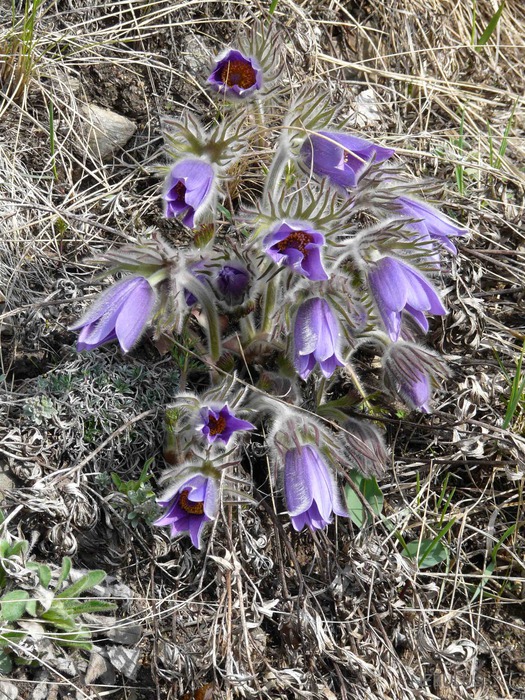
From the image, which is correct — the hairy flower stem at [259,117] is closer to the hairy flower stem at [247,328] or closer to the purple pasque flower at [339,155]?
the purple pasque flower at [339,155]

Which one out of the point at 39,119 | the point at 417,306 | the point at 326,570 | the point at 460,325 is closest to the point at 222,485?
the point at 326,570

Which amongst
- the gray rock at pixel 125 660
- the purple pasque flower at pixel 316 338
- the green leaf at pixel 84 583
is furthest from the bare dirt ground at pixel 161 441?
the purple pasque flower at pixel 316 338

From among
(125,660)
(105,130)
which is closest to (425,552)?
(125,660)

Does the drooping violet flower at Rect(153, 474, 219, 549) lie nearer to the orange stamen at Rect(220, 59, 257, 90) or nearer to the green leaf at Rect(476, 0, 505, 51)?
Result: the orange stamen at Rect(220, 59, 257, 90)

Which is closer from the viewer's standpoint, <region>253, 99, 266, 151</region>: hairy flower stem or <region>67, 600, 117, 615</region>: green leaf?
<region>67, 600, 117, 615</region>: green leaf

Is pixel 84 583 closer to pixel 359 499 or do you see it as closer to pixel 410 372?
pixel 359 499

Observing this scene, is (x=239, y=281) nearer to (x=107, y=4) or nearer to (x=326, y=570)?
(x=326, y=570)

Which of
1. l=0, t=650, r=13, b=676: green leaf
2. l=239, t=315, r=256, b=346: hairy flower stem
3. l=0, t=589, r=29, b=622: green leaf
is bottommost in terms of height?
l=0, t=650, r=13, b=676: green leaf

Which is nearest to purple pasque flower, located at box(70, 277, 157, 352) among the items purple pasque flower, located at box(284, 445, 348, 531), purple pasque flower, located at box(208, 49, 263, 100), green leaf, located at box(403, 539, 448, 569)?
purple pasque flower, located at box(284, 445, 348, 531)
